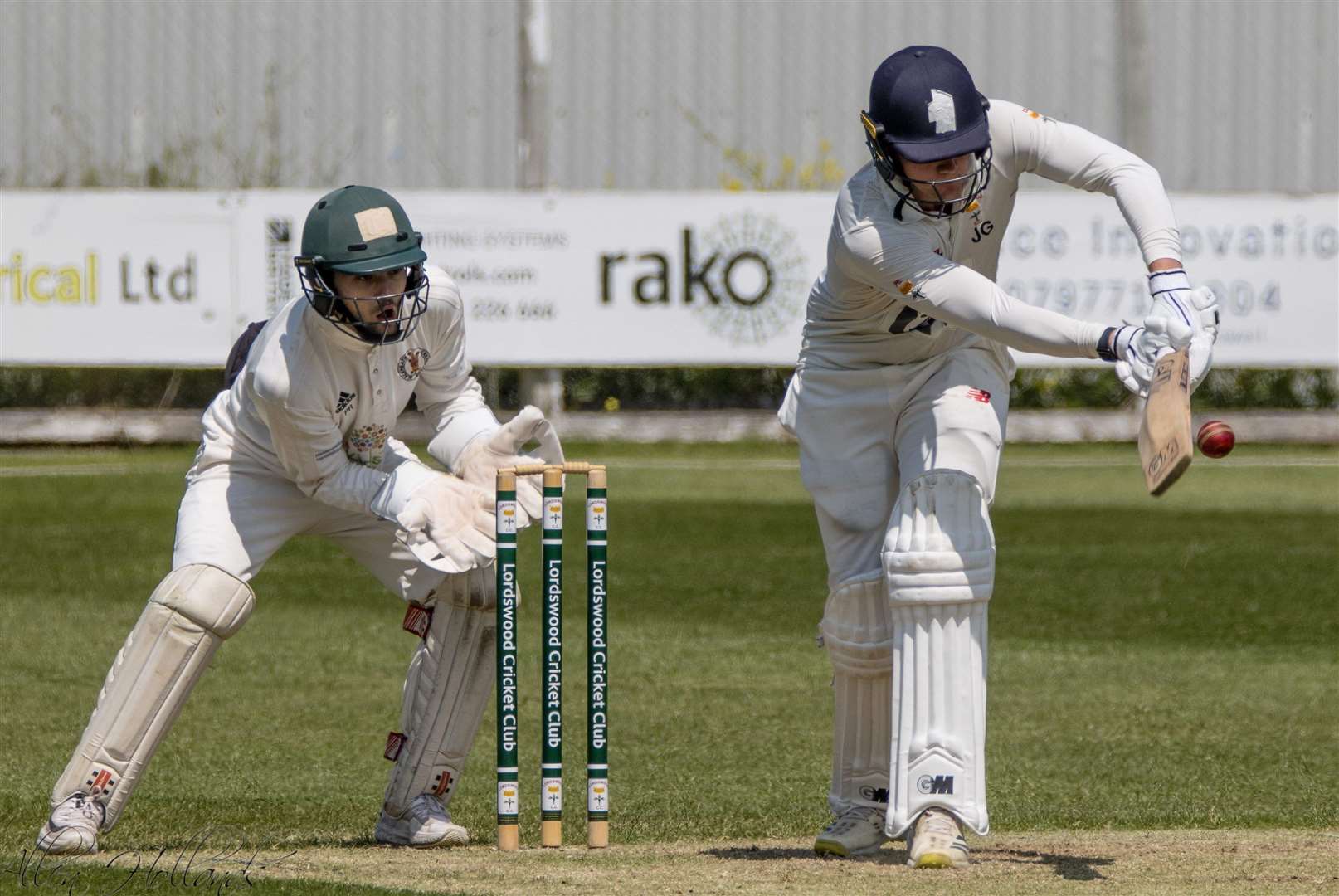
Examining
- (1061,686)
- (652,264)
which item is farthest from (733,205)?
(1061,686)

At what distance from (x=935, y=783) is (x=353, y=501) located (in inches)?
61.8

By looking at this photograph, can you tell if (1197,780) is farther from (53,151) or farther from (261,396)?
(53,151)

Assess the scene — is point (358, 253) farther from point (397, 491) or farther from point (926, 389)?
point (926, 389)

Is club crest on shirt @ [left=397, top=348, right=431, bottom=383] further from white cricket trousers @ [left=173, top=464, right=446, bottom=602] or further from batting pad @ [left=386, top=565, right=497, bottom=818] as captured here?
batting pad @ [left=386, top=565, right=497, bottom=818]

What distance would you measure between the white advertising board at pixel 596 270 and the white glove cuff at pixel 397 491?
12842 mm

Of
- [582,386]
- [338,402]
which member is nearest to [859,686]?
[338,402]

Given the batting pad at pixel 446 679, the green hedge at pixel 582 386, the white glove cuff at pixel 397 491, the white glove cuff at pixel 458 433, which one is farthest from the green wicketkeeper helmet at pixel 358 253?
the green hedge at pixel 582 386

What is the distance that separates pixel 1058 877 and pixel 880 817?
2.00ft

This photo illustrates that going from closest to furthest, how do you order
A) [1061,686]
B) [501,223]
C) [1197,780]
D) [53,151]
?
1. [1197,780]
2. [1061,686]
3. [501,223]
4. [53,151]

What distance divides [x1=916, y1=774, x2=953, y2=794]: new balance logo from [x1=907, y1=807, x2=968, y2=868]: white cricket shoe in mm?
53

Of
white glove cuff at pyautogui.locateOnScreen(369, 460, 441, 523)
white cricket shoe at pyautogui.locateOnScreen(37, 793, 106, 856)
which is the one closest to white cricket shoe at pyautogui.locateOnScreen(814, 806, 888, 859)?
white glove cuff at pyautogui.locateOnScreen(369, 460, 441, 523)

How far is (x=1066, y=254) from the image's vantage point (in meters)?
18.5

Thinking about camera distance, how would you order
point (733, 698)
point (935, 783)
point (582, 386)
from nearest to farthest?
point (935, 783)
point (733, 698)
point (582, 386)

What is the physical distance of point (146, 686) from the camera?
198 inches
